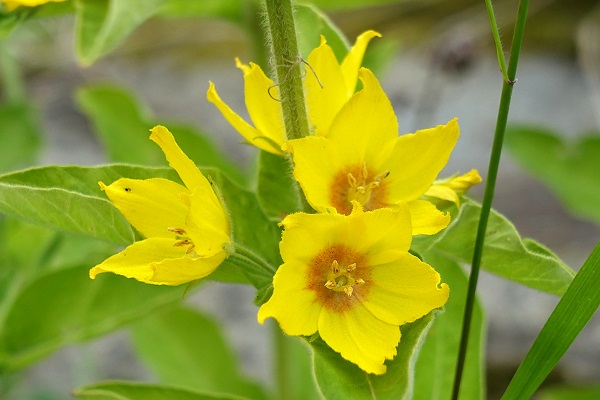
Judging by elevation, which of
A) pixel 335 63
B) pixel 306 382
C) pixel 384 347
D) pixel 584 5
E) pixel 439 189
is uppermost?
pixel 335 63

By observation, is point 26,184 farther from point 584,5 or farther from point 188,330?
point 584,5

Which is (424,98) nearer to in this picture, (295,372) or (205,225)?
(295,372)

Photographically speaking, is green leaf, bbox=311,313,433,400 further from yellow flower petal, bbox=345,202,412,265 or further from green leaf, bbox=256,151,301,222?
green leaf, bbox=256,151,301,222

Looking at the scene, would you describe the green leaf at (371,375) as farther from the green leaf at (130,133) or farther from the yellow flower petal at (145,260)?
the green leaf at (130,133)

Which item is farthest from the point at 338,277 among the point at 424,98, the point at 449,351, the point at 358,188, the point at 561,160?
the point at 424,98

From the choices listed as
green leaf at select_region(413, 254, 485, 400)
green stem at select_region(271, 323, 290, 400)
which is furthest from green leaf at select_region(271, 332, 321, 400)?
green leaf at select_region(413, 254, 485, 400)

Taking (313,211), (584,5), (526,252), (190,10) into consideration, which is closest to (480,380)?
(526,252)
